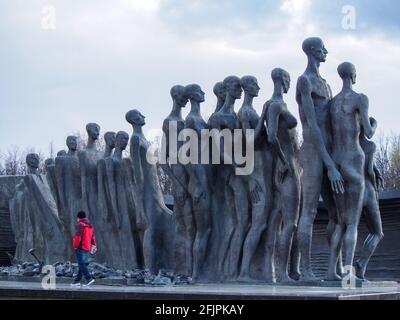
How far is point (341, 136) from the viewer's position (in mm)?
14945

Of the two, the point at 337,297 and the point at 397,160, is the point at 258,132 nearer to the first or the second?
the point at 337,297

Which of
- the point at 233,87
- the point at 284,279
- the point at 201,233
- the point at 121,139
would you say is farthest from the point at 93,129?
the point at 284,279

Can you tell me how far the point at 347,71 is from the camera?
15.0 meters

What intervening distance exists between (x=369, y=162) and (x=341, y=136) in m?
0.63

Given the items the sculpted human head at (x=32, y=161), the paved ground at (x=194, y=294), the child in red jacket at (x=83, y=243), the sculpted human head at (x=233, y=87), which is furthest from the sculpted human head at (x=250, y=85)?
the sculpted human head at (x=32, y=161)

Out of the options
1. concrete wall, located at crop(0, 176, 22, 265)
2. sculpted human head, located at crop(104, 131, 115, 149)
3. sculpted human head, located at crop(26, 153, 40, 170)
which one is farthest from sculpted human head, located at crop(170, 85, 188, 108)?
concrete wall, located at crop(0, 176, 22, 265)

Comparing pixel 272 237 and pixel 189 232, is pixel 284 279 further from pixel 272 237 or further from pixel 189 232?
pixel 189 232

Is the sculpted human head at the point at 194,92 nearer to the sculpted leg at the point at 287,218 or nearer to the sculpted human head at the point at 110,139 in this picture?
the sculpted leg at the point at 287,218

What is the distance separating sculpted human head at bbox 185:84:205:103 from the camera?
1720 cm

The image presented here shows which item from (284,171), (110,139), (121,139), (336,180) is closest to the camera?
(336,180)

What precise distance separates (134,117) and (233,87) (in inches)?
101

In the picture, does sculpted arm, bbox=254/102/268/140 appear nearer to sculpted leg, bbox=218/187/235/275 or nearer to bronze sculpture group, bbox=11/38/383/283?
bronze sculpture group, bbox=11/38/383/283

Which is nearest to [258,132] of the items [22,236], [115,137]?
[115,137]

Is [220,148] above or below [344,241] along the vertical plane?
above
